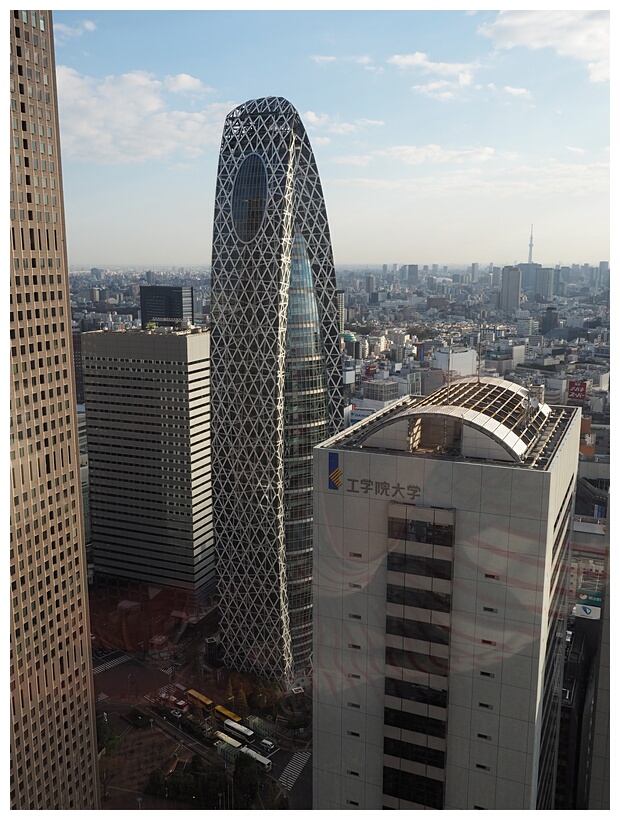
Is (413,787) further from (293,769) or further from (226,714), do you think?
(226,714)

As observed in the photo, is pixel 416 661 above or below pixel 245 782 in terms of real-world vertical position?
above

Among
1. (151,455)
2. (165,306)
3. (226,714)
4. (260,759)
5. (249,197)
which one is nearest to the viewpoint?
(260,759)

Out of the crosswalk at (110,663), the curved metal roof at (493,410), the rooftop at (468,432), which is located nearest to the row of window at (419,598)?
the rooftop at (468,432)

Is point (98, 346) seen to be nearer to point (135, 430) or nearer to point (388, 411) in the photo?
point (135, 430)

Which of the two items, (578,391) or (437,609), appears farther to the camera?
(578,391)

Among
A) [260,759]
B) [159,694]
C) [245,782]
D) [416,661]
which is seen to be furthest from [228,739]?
[416,661]

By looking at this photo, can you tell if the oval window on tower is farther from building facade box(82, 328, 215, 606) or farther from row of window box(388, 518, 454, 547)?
row of window box(388, 518, 454, 547)

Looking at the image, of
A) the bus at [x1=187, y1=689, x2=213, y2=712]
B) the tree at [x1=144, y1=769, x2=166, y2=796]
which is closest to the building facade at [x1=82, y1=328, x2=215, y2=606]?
the bus at [x1=187, y1=689, x2=213, y2=712]

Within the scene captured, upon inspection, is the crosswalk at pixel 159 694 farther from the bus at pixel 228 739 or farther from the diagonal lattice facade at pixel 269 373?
the bus at pixel 228 739
